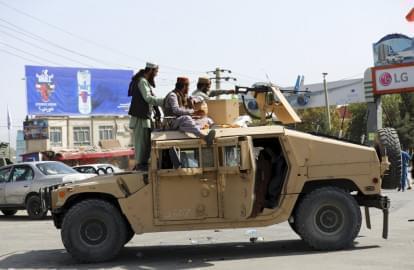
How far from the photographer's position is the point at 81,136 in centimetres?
8356

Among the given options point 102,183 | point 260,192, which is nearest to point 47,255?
point 102,183

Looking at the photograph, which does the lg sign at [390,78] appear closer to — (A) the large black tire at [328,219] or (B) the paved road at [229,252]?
(B) the paved road at [229,252]

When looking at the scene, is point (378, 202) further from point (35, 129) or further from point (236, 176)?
point (35, 129)

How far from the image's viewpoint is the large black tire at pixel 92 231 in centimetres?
933

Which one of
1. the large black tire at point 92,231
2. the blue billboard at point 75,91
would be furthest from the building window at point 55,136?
the large black tire at point 92,231

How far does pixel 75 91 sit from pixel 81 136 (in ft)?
80.8

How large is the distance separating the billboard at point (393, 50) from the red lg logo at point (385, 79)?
5.49 metres

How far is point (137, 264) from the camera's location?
30.3 feet

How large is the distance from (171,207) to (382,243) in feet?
11.0

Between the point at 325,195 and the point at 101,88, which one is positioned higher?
the point at 101,88

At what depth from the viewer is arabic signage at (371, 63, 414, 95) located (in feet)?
97.9

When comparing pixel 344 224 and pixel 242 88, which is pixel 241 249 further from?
pixel 242 88

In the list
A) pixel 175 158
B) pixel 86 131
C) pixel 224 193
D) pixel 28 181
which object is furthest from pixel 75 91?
pixel 224 193

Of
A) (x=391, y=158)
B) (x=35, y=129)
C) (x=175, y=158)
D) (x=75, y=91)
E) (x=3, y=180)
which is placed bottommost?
(x=3, y=180)
